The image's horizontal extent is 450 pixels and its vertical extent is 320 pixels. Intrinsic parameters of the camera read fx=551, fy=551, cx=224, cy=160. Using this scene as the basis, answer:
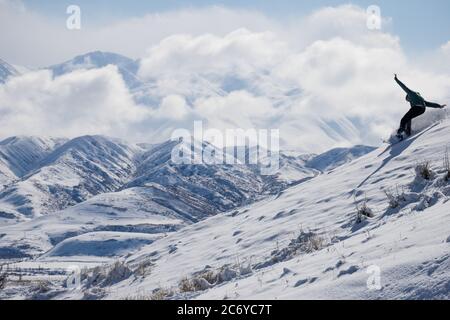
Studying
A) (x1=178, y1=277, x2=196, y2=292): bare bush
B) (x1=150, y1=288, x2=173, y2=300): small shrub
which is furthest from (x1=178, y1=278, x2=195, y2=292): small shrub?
(x1=150, y1=288, x2=173, y2=300): small shrub

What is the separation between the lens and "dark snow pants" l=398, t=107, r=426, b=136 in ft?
67.3

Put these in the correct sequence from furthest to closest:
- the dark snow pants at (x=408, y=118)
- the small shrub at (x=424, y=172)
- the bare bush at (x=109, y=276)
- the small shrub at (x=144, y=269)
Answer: the dark snow pants at (x=408, y=118)
the bare bush at (x=109, y=276)
the small shrub at (x=144, y=269)
the small shrub at (x=424, y=172)

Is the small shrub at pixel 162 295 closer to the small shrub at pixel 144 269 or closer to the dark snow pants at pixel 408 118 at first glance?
the small shrub at pixel 144 269

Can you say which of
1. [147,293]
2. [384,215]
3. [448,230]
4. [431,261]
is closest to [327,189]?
[384,215]

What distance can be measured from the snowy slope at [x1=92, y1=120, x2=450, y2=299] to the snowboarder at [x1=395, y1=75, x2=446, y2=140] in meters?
1.27

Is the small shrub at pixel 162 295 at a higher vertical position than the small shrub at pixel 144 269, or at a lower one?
lower

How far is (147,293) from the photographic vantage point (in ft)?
37.0

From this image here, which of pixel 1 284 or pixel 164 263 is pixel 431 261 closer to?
pixel 164 263

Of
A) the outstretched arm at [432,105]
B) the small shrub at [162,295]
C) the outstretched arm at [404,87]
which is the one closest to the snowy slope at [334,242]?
the small shrub at [162,295]

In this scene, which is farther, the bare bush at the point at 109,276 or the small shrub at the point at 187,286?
the bare bush at the point at 109,276

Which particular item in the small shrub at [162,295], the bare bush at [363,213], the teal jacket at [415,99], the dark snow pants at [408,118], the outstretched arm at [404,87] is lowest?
the small shrub at [162,295]

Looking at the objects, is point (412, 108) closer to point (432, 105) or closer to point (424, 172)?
point (432, 105)

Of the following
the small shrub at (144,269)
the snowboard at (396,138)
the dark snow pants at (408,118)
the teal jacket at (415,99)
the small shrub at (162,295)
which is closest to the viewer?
the small shrub at (162,295)

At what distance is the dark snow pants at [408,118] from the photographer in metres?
20.5
